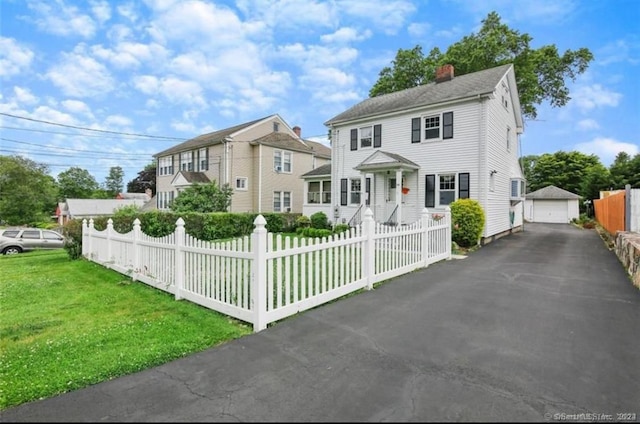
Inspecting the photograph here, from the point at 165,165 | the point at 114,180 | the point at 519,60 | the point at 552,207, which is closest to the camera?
the point at 519,60

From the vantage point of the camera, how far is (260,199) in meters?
24.7

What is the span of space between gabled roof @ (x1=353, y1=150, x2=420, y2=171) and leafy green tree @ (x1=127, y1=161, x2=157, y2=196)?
212ft

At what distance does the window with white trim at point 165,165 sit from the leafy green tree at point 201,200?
1097 centimetres

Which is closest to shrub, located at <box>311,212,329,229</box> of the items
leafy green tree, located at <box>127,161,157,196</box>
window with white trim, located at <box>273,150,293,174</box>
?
window with white trim, located at <box>273,150,293,174</box>

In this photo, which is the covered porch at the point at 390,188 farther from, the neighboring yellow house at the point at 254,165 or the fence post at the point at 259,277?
the fence post at the point at 259,277

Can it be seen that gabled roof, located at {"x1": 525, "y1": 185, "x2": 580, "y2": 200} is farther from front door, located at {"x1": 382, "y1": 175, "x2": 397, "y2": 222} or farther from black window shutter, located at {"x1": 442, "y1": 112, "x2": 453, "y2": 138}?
front door, located at {"x1": 382, "y1": 175, "x2": 397, "y2": 222}

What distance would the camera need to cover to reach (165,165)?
30.0m

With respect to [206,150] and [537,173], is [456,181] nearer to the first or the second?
[206,150]

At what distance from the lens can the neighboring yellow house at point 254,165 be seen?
24.1m

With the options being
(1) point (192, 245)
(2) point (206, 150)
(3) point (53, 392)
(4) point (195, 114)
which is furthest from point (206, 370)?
(2) point (206, 150)

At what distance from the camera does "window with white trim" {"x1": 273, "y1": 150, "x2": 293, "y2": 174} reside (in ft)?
84.4

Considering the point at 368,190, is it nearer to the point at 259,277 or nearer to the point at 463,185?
the point at 463,185

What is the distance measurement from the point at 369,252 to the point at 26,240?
21991 mm

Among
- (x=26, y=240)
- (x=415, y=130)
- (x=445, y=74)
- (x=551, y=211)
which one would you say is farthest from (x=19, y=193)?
(x=551, y=211)
